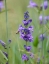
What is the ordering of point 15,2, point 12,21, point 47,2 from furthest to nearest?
point 15,2 < point 12,21 < point 47,2

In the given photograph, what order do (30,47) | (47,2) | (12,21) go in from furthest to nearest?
(12,21)
(47,2)
(30,47)

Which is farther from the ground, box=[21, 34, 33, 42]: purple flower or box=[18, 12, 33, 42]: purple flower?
box=[18, 12, 33, 42]: purple flower

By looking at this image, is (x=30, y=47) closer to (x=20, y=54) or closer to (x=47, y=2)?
(x=20, y=54)

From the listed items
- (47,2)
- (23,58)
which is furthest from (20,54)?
(47,2)

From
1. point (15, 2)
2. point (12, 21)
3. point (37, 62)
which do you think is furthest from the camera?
point (15, 2)

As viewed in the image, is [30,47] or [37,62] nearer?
[37,62]

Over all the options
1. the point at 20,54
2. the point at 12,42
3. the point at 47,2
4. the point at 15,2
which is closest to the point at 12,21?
the point at 47,2

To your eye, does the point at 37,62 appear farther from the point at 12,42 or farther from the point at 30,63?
the point at 12,42

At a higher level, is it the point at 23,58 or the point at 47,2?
the point at 47,2

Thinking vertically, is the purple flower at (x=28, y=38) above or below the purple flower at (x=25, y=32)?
below
